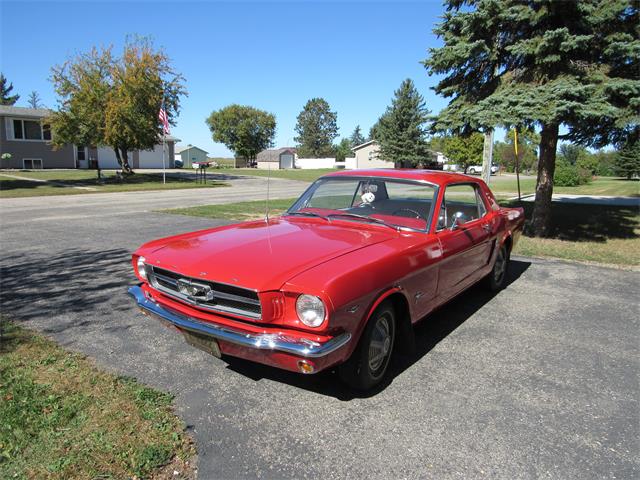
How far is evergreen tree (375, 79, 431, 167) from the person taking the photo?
4834cm

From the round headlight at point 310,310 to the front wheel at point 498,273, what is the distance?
3.52 meters

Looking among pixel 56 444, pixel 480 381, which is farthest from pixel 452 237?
pixel 56 444

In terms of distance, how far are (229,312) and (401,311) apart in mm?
1341

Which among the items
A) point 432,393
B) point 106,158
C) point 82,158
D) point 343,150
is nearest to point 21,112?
point 82,158

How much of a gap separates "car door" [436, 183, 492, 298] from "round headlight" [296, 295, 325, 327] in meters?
1.56

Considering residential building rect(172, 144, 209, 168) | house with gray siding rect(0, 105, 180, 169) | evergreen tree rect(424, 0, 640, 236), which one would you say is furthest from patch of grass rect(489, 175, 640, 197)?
residential building rect(172, 144, 209, 168)

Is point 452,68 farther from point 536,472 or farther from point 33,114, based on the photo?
point 33,114

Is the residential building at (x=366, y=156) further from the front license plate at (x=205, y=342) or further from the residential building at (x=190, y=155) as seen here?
the front license plate at (x=205, y=342)

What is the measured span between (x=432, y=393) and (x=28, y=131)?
4212 cm

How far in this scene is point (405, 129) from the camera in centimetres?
4916

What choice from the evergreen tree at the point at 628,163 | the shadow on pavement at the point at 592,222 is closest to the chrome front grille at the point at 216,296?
the shadow on pavement at the point at 592,222

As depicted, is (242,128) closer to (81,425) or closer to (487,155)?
(487,155)

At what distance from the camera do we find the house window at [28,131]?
3581cm

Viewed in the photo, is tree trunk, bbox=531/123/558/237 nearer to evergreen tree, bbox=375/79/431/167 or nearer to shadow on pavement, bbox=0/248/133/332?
shadow on pavement, bbox=0/248/133/332
